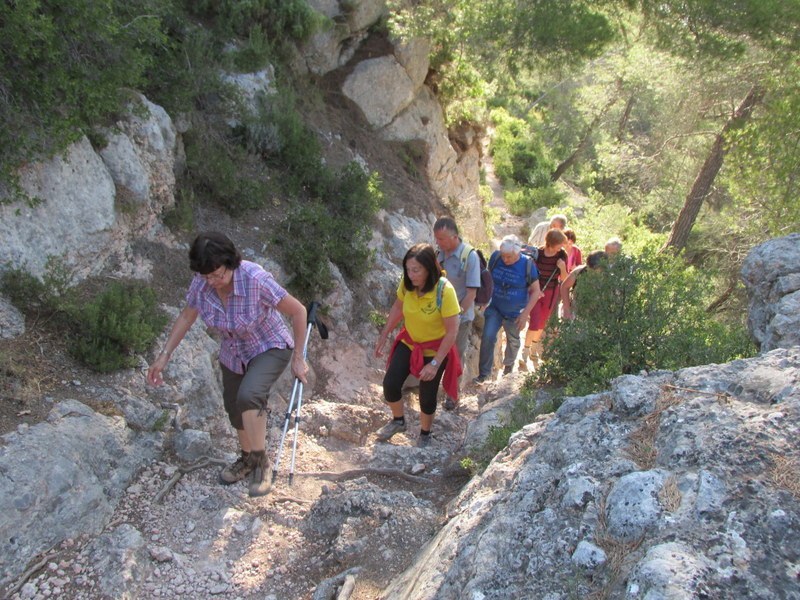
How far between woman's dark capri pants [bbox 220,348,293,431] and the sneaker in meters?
1.74

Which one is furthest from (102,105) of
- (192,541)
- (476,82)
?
(476,82)

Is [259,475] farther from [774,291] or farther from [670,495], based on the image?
[774,291]

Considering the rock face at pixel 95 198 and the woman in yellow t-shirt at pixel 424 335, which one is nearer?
the woman in yellow t-shirt at pixel 424 335

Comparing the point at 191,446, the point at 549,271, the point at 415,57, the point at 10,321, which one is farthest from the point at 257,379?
the point at 415,57

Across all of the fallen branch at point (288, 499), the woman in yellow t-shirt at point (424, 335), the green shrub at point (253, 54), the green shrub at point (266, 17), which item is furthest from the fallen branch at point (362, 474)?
the green shrub at point (266, 17)

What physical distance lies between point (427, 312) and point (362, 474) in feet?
4.55

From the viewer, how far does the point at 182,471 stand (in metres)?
4.28

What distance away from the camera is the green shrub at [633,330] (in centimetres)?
476

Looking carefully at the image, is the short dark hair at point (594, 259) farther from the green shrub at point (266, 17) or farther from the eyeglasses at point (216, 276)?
the green shrub at point (266, 17)

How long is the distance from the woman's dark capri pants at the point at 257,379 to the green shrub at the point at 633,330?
2276 mm

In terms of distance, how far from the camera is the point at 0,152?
4.59 metres

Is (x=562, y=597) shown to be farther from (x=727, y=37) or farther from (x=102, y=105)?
(x=727, y=37)

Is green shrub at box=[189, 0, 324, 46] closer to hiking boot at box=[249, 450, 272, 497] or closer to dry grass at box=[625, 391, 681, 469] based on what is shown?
hiking boot at box=[249, 450, 272, 497]

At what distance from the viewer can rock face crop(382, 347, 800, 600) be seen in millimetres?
2141
